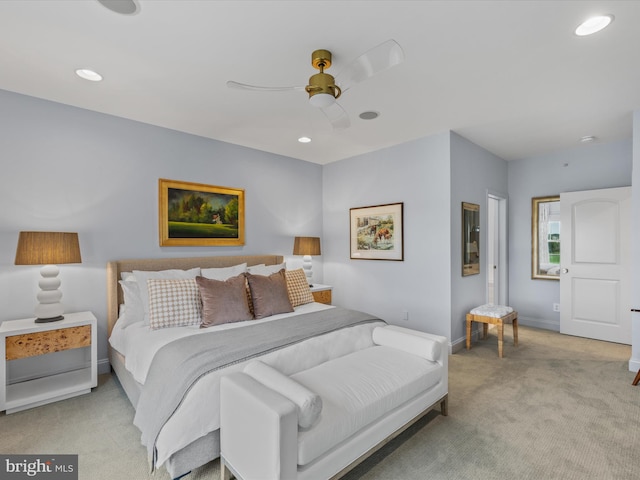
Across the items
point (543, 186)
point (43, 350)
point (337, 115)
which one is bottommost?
point (43, 350)

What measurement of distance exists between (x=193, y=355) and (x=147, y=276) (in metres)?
1.42

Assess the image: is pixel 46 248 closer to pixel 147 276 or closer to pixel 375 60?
pixel 147 276

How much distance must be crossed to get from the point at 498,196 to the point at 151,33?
4782mm

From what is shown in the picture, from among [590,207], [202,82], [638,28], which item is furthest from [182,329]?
[590,207]

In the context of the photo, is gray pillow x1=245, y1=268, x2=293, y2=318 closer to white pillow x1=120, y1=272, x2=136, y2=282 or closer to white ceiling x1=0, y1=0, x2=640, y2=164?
white pillow x1=120, y1=272, x2=136, y2=282

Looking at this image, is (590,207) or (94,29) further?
(590,207)

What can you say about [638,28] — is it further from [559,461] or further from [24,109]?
[24,109]

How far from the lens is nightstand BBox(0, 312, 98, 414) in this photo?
97.3 inches

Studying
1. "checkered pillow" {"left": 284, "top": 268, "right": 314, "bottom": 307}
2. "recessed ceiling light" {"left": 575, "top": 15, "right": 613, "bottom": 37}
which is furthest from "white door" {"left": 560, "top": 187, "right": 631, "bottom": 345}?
"checkered pillow" {"left": 284, "top": 268, "right": 314, "bottom": 307}

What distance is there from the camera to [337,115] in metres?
2.48

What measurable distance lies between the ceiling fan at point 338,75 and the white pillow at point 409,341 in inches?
69.5

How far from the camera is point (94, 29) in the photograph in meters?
1.96

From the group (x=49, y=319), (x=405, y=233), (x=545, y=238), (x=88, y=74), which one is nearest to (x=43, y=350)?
(x=49, y=319)

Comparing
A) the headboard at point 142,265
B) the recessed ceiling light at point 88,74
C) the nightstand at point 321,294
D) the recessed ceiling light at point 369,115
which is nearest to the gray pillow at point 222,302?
the headboard at point 142,265
